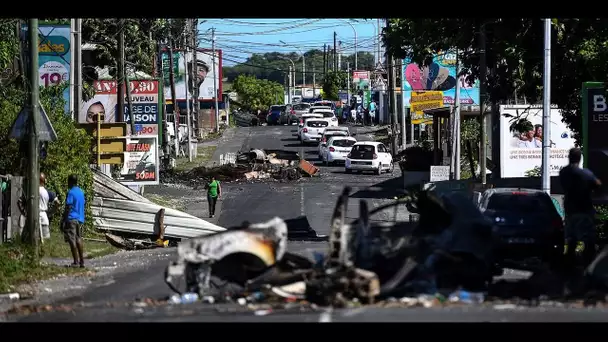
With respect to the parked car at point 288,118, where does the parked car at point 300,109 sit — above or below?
above

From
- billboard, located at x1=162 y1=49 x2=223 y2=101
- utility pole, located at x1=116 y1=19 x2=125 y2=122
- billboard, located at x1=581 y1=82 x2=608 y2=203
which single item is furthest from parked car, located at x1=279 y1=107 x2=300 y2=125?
billboard, located at x1=581 y1=82 x2=608 y2=203

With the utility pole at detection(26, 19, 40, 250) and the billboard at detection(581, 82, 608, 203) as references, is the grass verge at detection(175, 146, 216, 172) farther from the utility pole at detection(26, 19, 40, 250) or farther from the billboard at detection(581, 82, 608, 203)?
the utility pole at detection(26, 19, 40, 250)

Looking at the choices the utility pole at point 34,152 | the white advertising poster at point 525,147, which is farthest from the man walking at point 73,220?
the white advertising poster at point 525,147

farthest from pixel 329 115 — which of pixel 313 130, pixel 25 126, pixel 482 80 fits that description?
pixel 25 126

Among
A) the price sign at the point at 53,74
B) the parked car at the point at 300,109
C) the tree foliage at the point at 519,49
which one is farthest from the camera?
the parked car at the point at 300,109

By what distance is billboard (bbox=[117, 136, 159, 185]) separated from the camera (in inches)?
1277

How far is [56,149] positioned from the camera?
986 inches

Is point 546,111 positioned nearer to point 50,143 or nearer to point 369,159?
point 50,143

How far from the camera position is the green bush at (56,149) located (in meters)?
24.0

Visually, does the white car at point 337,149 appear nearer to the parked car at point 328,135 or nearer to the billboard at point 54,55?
the parked car at point 328,135

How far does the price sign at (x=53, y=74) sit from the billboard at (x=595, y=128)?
1431cm

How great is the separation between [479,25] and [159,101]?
19532 mm

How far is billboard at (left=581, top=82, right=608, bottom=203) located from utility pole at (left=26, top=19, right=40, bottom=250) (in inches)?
453

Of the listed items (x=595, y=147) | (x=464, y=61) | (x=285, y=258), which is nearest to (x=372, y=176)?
(x=464, y=61)
